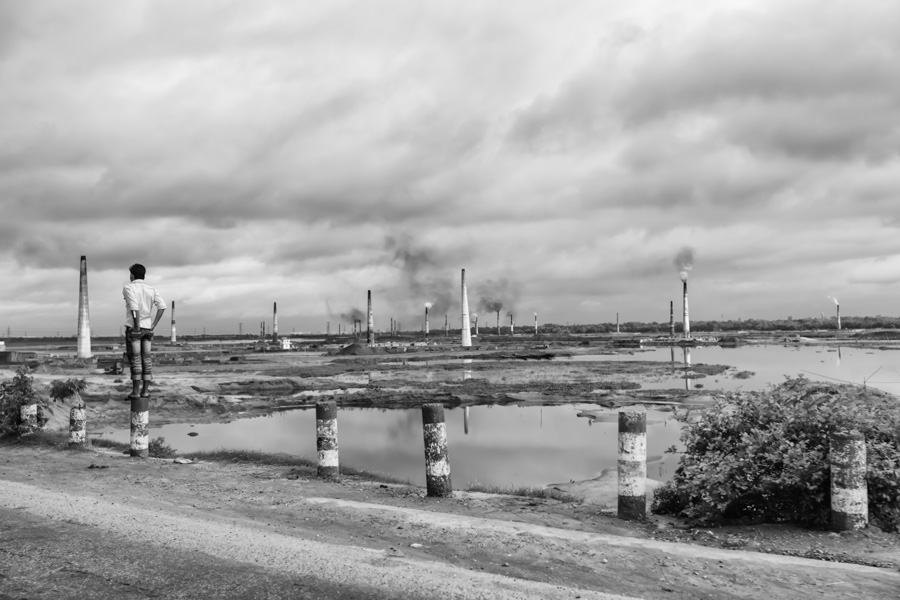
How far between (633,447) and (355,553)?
3525mm

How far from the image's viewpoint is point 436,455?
8898 millimetres

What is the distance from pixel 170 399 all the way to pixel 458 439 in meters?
11.6

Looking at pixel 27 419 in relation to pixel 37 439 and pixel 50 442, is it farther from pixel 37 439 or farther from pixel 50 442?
pixel 50 442

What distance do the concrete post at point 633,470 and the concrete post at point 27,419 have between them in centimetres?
1291

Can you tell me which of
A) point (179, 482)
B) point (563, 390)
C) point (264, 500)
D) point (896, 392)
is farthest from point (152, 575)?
point (896, 392)

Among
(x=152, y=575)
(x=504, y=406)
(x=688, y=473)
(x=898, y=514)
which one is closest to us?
(x=152, y=575)

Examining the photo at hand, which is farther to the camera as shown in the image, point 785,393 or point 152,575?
point 785,393

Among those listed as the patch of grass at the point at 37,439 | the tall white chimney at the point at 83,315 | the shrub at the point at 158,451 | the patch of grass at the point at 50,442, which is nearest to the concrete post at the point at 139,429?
the shrub at the point at 158,451

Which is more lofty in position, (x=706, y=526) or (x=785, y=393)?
(x=785, y=393)

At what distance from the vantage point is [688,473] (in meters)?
8.12

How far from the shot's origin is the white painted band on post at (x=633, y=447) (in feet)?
25.4

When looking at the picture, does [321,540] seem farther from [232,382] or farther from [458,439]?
[232,382]

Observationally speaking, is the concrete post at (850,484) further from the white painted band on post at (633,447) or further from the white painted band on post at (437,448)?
the white painted band on post at (437,448)

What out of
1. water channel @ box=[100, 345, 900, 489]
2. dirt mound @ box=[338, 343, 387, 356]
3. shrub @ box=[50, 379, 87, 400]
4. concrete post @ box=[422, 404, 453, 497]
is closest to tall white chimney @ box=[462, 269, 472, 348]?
dirt mound @ box=[338, 343, 387, 356]
